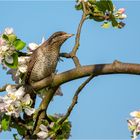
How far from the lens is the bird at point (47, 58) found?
696 centimetres

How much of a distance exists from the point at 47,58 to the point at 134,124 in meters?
3.61

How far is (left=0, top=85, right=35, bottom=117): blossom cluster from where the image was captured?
4.07 meters

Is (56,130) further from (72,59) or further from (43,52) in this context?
(43,52)

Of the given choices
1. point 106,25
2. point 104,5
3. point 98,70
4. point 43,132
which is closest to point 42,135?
point 43,132

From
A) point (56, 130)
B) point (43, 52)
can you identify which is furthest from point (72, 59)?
point (43, 52)

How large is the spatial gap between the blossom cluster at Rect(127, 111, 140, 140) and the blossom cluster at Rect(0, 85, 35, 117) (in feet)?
2.58

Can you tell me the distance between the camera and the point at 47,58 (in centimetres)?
732

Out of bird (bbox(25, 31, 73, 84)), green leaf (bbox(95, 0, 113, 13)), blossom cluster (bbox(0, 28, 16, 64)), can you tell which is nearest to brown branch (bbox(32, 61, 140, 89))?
blossom cluster (bbox(0, 28, 16, 64))

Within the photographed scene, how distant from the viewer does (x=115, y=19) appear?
16.3 feet

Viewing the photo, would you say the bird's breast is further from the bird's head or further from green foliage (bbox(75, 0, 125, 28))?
green foliage (bbox(75, 0, 125, 28))

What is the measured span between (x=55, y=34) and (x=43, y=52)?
0.38m

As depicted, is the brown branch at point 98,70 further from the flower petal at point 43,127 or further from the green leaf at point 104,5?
the green leaf at point 104,5

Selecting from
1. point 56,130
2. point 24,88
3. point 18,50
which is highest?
point 18,50

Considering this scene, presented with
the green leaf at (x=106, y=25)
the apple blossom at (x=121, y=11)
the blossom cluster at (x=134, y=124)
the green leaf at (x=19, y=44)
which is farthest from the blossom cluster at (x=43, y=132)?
the apple blossom at (x=121, y=11)
